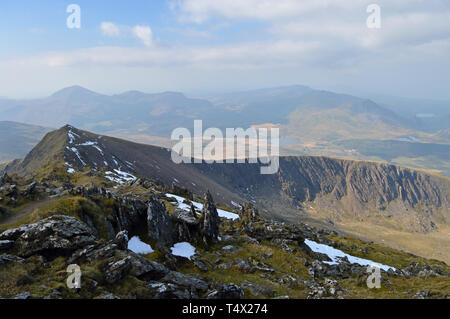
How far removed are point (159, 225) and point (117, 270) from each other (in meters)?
13.9

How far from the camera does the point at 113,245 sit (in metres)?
23.3

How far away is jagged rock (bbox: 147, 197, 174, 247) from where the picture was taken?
33.4 metres

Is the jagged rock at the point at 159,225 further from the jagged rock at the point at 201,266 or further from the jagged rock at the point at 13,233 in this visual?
the jagged rock at the point at 13,233

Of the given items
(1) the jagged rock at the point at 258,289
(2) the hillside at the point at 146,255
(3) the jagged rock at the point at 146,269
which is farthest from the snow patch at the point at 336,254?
(3) the jagged rock at the point at 146,269

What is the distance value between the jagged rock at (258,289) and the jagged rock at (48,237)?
617 inches

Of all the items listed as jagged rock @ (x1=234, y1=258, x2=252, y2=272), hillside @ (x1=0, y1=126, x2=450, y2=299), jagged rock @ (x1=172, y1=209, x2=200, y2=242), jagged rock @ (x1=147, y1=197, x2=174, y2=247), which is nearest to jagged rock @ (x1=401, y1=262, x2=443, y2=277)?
hillside @ (x1=0, y1=126, x2=450, y2=299)

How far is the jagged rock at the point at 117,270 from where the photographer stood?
20266mm

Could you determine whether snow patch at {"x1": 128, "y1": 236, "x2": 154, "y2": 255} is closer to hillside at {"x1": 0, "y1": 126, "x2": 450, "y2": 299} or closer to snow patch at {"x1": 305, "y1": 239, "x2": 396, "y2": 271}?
hillside at {"x1": 0, "y1": 126, "x2": 450, "y2": 299}

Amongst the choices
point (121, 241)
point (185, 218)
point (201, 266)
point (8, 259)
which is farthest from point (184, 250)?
point (8, 259)
